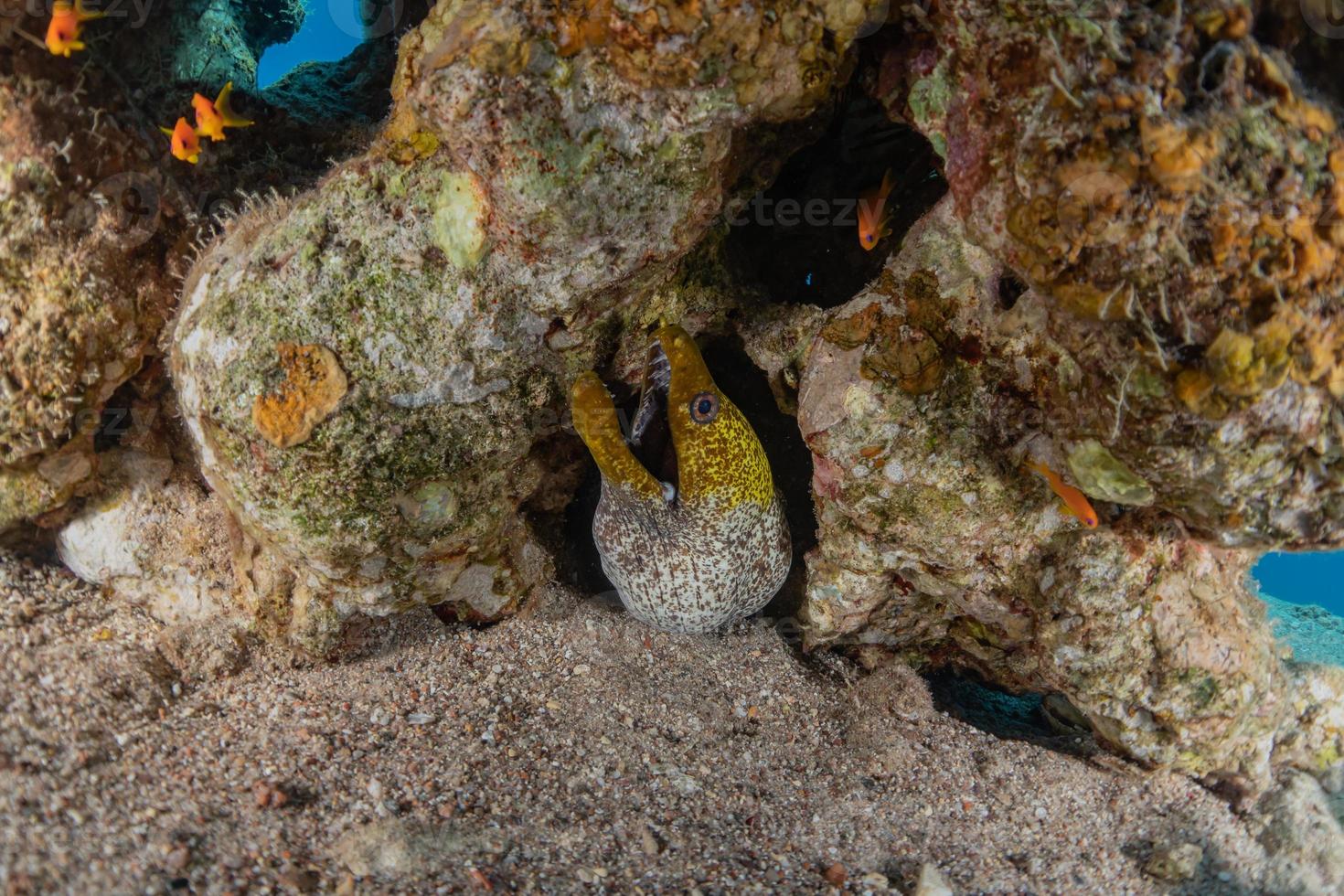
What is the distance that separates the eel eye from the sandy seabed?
1.53m

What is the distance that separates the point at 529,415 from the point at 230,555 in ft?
6.02

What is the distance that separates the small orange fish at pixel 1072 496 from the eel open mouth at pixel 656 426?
1.62m

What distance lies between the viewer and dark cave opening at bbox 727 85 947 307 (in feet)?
11.1

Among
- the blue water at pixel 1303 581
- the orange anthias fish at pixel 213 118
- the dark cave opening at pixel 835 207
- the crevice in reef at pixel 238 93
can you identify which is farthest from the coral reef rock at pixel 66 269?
the blue water at pixel 1303 581

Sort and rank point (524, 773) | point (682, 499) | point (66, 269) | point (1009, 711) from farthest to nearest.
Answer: point (1009, 711) < point (682, 499) < point (524, 773) < point (66, 269)

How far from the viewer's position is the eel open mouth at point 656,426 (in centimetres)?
342

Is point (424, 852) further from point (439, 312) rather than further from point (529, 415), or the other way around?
point (439, 312)

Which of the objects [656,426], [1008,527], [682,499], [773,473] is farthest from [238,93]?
[1008,527]

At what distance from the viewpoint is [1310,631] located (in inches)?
283

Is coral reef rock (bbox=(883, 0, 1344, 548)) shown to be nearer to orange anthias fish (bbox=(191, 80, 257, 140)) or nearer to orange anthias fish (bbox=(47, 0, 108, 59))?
orange anthias fish (bbox=(191, 80, 257, 140))

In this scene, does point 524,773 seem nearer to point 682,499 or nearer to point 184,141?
point 682,499

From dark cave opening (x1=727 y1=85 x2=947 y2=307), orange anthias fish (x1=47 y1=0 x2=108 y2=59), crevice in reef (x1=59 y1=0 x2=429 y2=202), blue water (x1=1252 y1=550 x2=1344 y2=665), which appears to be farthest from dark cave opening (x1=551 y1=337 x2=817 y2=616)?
blue water (x1=1252 y1=550 x2=1344 y2=665)

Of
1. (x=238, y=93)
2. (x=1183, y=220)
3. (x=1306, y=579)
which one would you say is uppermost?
(x=238, y=93)

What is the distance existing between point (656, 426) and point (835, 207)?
5.04 feet
